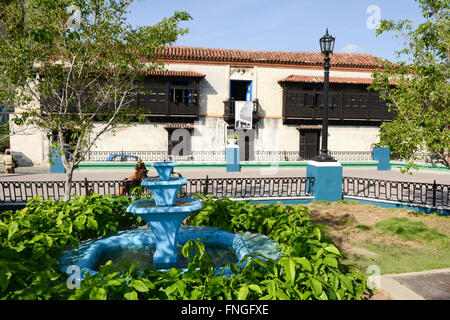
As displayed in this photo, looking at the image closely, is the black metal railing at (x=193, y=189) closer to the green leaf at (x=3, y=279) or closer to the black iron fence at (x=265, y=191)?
the black iron fence at (x=265, y=191)

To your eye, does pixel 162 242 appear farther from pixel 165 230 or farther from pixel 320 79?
pixel 320 79

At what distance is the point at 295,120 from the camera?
81.5 ft

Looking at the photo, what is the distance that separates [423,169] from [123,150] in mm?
22082

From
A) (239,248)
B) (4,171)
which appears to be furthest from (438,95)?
(4,171)

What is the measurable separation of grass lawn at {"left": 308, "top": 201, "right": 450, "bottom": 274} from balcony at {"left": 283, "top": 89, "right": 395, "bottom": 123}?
16.2 m

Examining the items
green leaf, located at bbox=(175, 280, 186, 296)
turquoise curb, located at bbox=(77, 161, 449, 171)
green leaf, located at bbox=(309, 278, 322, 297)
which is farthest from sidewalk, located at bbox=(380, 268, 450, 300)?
turquoise curb, located at bbox=(77, 161, 449, 171)

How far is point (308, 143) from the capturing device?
2502 centimetres

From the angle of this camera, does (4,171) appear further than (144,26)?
Yes

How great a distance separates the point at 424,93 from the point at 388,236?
3.85 meters

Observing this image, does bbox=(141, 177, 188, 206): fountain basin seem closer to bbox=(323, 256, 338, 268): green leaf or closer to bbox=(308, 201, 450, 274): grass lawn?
bbox=(323, 256, 338, 268): green leaf

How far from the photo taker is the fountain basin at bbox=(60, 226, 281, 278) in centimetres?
450

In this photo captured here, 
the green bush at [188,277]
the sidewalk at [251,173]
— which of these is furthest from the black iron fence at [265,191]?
the sidewalk at [251,173]
